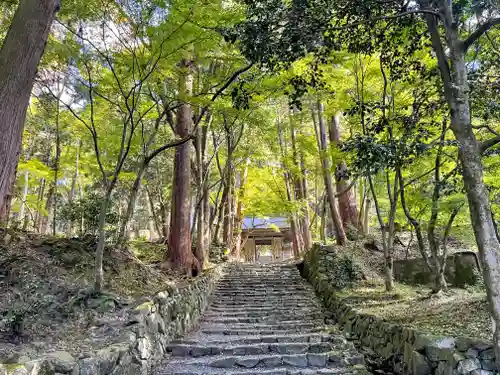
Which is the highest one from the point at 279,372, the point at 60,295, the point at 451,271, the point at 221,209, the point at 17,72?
the point at 17,72

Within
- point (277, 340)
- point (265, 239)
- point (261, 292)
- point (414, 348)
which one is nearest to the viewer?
point (414, 348)

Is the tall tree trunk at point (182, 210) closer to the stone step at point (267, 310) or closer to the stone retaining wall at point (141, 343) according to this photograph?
the stone retaining wall at point (141, 343)

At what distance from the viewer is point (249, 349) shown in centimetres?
505

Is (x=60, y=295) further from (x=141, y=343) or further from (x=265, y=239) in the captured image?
(x=265, y=239)

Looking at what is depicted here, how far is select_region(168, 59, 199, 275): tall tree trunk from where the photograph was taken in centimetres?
811

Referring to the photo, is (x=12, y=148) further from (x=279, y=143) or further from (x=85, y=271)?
(x=279, y=143)

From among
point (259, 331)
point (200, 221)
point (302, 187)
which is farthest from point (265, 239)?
point (259, 331)

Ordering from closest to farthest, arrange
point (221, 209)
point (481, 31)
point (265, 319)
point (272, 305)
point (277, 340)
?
point (481, 31), point (277, 340), point (265, 319), point (272, 305), point (221, 209)

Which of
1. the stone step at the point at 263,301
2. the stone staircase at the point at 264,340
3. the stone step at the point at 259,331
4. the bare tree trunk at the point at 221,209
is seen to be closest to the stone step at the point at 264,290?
the stone staircase at the point at 264,340

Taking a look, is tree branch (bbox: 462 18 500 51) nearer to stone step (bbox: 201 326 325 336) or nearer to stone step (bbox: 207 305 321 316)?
stone step (bbox: 201 326 325 336)

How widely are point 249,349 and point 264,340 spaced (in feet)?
1.60

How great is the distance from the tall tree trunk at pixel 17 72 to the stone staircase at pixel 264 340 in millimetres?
3011

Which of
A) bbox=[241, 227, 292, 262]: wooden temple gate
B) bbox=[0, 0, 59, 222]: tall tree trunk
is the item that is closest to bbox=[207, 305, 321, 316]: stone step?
bbox=[0, 0, 59, 222]: tall tree trunk

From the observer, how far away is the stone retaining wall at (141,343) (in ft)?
8.91
